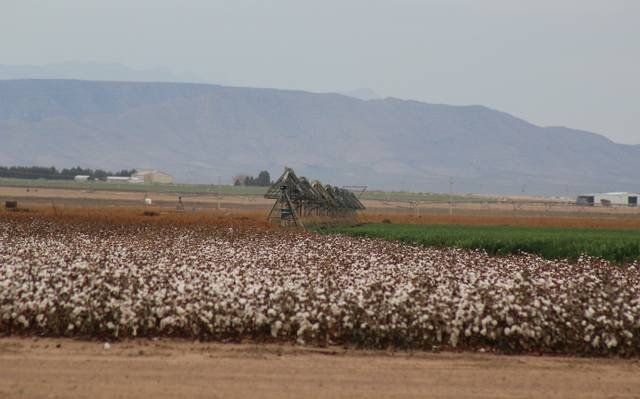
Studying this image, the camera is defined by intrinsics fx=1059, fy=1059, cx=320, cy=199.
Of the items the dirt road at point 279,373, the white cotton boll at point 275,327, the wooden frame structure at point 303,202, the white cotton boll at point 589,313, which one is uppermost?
the wooden frame structure at point 303,202

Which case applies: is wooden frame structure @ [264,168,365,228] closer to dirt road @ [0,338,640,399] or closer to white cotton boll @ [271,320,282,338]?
white cotton boll @ [271,320,282,338]

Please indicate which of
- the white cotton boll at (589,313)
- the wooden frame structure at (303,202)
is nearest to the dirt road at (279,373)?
the white cotton boll at (589,313)

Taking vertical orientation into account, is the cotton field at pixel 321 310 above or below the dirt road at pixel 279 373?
above

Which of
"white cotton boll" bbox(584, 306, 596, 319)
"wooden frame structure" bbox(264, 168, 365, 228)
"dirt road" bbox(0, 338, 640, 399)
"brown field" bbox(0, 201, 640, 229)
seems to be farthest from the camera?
"brown field" bbox(0, 201, 640, 229)

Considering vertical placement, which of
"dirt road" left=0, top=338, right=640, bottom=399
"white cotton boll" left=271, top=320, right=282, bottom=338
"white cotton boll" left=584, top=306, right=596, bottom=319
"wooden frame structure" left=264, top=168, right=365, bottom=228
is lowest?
"dirt road" left=0, top=338, right=640, bottom=399

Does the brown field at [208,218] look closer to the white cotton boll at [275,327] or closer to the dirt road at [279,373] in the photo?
the white cotton boll at [275,327]

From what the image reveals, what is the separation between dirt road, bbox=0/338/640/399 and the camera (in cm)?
1360

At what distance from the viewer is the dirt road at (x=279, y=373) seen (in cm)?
1360

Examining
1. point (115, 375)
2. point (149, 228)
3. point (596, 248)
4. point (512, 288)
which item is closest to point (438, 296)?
point (512, 288)

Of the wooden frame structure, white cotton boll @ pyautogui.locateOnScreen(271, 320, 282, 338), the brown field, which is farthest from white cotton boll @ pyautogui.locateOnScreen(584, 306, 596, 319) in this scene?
the brown field

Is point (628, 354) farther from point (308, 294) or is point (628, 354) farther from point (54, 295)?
point (54, 295)

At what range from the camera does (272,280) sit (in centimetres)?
1858

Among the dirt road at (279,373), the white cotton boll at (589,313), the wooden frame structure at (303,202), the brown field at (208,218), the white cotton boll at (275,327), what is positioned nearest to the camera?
the dirt road at (279,373)

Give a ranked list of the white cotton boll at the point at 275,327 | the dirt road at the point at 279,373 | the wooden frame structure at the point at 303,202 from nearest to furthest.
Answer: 1. the dirt road at the point at 279,373
2. the white cotton boll at the point at 275,327
3. the wooden frame structure at the point at 303,202
